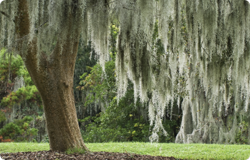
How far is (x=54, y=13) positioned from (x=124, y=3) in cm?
94

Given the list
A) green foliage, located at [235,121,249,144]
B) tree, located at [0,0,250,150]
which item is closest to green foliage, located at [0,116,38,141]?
tree, located at [0,0,250,150]

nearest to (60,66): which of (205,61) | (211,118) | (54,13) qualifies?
(54,13)

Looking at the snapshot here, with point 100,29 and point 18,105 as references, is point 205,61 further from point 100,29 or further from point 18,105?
point 18,105

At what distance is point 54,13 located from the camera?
3449 millimetres

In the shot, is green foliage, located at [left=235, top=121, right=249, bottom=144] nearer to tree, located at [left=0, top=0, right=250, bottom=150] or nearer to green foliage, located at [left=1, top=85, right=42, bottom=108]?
tree, located at [left=0, top=0, right=250, bottom=150]

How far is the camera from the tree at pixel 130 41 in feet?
12.0

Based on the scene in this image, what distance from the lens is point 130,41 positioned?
4.10m

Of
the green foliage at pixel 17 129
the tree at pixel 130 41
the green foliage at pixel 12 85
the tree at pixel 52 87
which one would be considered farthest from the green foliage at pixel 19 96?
the tree at pixel 52 87

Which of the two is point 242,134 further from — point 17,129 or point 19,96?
point 19,96

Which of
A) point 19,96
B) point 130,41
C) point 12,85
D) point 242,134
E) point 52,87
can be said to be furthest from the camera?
point 12,85

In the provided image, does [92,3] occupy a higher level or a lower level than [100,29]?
higher

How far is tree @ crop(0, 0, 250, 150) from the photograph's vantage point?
12.0 ft

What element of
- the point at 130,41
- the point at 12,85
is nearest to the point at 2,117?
the point at 12,85

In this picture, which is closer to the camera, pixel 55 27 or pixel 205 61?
pixel 55 27
